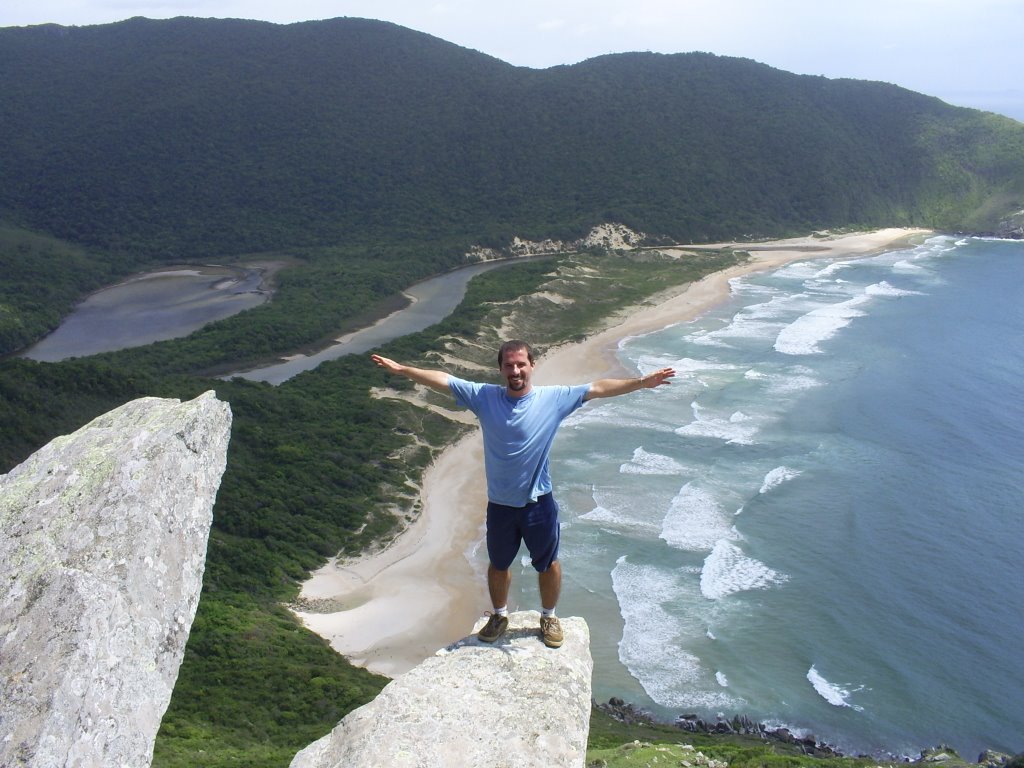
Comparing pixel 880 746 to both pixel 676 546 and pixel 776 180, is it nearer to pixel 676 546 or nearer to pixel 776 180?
pixel 676 546

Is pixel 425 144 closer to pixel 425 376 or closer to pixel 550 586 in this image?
pixel 425 376

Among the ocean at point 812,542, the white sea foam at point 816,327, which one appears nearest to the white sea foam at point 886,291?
the white sea foam at point 816,327

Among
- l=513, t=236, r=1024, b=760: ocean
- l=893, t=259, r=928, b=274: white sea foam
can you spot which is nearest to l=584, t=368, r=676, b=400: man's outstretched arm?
l=513, t=236, r=1024, b=760: ocean

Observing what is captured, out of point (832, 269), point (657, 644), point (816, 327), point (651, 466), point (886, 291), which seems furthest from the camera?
point (832, 269)

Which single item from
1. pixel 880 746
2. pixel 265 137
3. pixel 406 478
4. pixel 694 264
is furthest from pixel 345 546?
pixel 265 137

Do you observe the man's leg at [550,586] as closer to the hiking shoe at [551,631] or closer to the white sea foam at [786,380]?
the hiking shoe at [551,631]

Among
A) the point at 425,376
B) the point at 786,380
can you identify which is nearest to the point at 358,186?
the point at 786,380
